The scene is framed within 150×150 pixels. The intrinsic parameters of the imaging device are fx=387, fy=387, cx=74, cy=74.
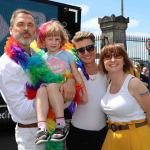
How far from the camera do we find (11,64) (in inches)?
117

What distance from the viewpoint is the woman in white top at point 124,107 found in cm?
321

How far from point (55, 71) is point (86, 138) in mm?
689

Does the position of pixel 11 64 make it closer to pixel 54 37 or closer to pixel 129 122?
pixel 54 37

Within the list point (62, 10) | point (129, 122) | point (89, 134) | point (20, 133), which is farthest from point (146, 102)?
point (62, 10)

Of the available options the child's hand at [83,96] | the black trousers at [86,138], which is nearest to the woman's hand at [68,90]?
the child's hand at [83,96]

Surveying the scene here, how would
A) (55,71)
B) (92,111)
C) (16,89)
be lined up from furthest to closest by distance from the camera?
(92,111), (55,71), (16,89)

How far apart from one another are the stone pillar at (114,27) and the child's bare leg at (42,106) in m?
13.9

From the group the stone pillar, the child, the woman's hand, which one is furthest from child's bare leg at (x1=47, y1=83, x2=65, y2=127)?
the stone pillar

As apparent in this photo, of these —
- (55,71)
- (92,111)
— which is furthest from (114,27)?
(55,71)

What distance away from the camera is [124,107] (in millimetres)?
3195

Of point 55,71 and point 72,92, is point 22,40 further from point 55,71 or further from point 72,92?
point 72,92

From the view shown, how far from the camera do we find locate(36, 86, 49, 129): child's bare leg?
293cm

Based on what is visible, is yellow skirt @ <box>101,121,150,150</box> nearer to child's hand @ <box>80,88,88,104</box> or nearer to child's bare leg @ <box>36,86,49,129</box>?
child's hand @ <box>80,88,88,104</box>

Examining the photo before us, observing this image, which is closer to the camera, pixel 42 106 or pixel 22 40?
pixel 42 106
